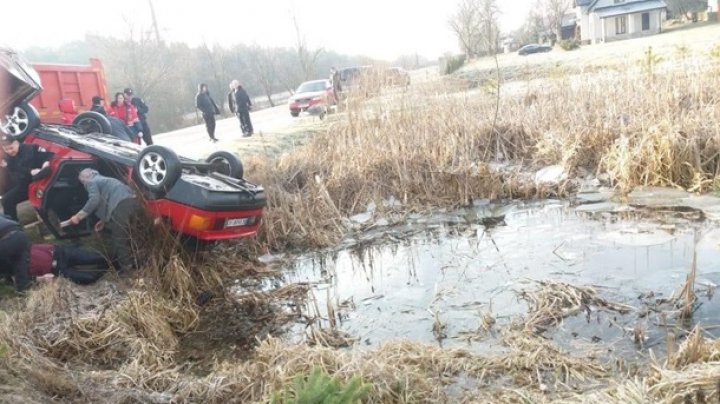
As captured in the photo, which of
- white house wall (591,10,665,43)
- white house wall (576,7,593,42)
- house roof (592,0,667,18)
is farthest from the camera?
white house wall (576,7,593,42)

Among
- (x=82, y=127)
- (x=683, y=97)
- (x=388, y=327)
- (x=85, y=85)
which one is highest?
(x=85, y=85)

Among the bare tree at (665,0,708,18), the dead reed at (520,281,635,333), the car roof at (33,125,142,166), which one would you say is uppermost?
the bare tree at (665,0,708,18)

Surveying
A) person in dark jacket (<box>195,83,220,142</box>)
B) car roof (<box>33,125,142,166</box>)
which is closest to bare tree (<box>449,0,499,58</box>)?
person in dark jacket (<box>195,83,220,142</box>)

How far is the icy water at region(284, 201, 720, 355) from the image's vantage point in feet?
15.6

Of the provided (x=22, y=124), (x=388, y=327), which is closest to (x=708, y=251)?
(x=388, y=327)

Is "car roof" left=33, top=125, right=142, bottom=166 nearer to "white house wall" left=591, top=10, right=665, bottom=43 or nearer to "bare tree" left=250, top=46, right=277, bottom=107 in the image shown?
"bare tree" left=250, top=46, right=277, bottom=107

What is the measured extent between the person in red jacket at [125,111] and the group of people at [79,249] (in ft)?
17.1

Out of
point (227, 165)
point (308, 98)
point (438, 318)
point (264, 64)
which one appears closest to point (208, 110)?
point (308, 98)

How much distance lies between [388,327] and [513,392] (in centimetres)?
167

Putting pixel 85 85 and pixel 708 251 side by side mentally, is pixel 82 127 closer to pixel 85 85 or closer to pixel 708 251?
pixel 85 85

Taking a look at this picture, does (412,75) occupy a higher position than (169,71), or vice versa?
(169,71)

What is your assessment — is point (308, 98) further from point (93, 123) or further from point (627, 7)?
point (627, 7)

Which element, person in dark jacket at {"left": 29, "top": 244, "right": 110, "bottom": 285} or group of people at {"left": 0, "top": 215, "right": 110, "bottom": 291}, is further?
person in dark jacket at {"left": 29, "top": 244, "right": 110, "bottom": 285}

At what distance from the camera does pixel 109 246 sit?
21.7 feet
